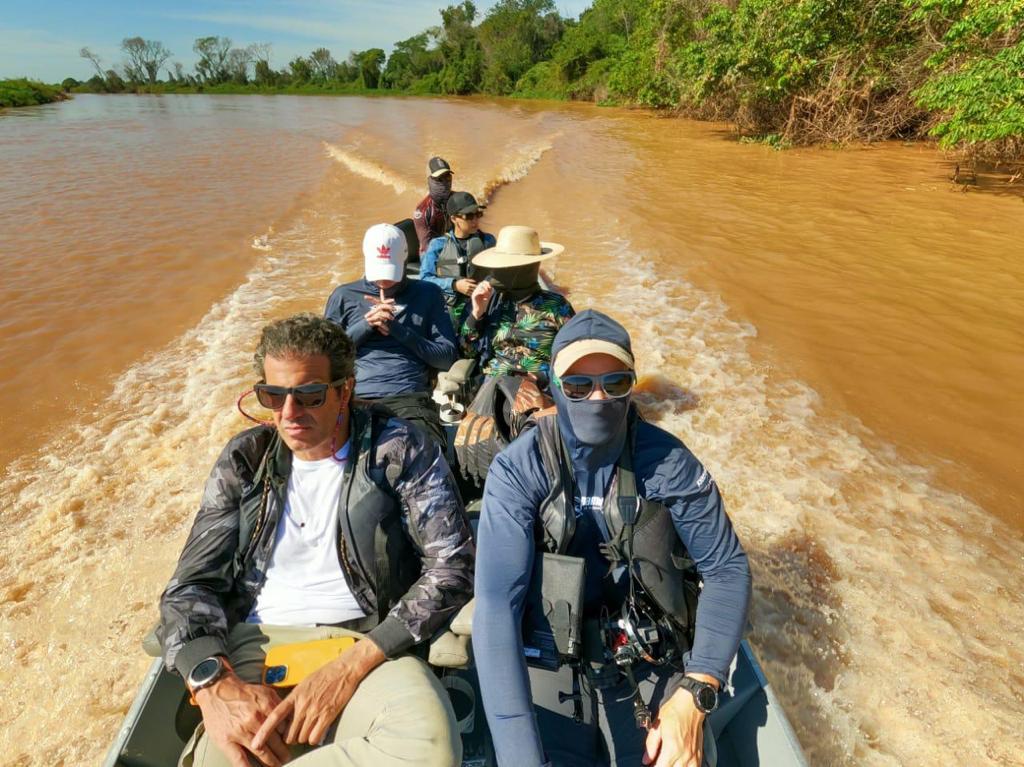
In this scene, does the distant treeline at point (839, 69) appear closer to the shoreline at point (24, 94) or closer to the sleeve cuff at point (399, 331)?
the sleeve cuff at point (399, 331)

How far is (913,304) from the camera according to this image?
6.90 m

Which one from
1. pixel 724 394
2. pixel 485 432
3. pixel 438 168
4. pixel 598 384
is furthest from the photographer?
pixel 438 168

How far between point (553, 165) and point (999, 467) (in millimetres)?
14288

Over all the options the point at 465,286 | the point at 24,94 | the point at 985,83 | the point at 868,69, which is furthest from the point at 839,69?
the point at 24,94

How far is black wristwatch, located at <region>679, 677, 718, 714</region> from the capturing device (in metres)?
1.72

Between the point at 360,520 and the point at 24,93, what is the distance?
60535 millimetres

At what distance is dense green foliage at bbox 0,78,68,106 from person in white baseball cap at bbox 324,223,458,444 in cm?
5414

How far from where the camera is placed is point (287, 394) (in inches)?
77.6

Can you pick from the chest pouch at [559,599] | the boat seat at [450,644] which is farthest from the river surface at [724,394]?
the chest pouch at [559,599]

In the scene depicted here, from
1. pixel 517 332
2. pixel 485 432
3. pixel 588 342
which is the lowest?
pixel 485 432

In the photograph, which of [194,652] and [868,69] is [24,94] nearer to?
[868,69]

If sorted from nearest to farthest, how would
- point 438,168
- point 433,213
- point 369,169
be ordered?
point 438,168
point 433,213
point 369,169

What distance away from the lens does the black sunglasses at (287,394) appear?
1962mm

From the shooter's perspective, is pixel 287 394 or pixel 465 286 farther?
pixel 465 286
